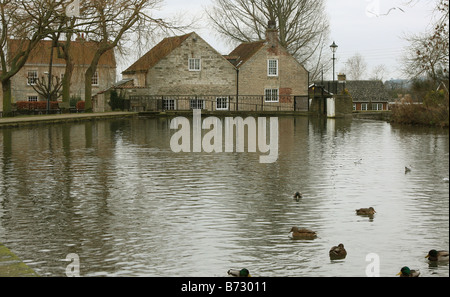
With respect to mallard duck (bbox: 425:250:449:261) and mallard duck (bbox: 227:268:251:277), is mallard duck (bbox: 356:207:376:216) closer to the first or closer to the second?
mallard duck (bbox: 425:250:449:261)

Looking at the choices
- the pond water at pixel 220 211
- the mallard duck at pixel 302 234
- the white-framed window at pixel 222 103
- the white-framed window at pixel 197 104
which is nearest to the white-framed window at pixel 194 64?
the white-framed window at pixel 197 104

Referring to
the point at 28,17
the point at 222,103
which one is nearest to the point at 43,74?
the point at 222,103

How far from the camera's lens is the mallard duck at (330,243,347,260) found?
8672 millimetres

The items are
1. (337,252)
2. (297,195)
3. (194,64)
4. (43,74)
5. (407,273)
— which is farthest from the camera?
(43,74)

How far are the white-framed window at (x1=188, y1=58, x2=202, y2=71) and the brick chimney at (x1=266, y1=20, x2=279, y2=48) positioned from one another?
6600mm

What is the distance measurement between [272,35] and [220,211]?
50587 millimetres

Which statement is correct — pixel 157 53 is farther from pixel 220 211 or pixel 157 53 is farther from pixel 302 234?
pixel 302 234

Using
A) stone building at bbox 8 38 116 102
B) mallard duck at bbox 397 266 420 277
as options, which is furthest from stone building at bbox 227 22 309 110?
mallard duck at bbox 397 266 420 277

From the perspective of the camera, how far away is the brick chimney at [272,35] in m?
60.2

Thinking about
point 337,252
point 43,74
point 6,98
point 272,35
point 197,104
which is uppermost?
point 272,35

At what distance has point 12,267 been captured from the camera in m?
7.83

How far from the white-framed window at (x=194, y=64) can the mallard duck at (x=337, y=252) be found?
52.9m
